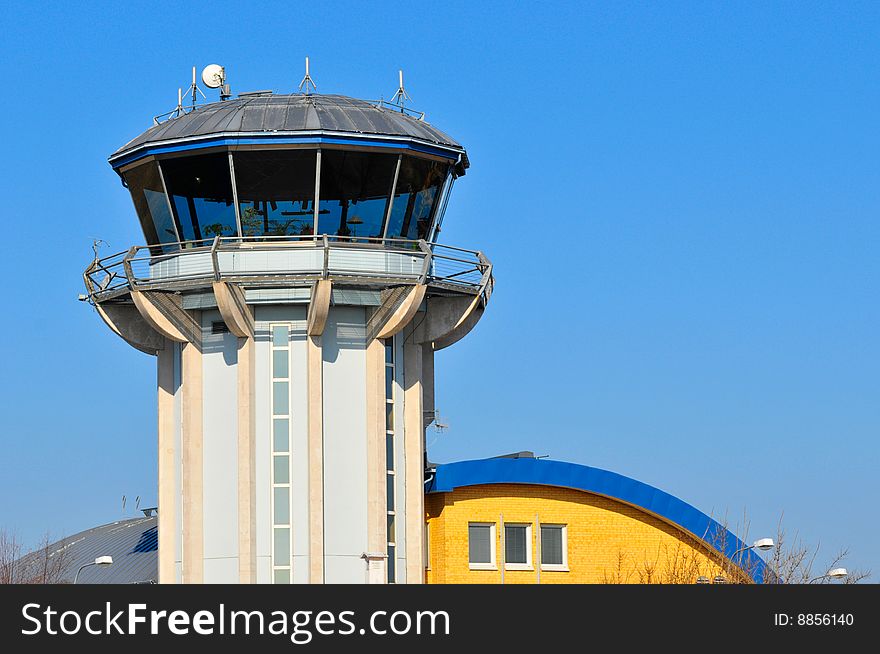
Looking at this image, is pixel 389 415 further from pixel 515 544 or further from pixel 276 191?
pixel 276 191

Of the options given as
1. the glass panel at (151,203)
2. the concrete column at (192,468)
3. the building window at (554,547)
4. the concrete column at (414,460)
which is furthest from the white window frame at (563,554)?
the glass panel at (151,203)

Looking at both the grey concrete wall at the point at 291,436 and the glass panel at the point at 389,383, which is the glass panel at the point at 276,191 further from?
the glass panel at the point at 389,383

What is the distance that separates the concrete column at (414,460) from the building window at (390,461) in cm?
43

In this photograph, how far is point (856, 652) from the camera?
27422 millimetres

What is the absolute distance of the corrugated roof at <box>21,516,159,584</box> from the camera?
182ft

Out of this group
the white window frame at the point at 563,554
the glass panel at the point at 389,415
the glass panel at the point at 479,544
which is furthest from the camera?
the white window frame at the point at 563,554

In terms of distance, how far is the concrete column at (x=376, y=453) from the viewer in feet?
150

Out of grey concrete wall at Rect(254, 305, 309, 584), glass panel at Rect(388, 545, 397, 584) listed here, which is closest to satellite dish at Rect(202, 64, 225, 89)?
grey concrete wall at Rect(254, 305, 309, 584)

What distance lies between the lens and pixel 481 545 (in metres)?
49.9

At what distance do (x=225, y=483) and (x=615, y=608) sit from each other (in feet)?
67.4

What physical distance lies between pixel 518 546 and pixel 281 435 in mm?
8200

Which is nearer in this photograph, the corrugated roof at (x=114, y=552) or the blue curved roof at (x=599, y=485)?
the blue curved roof at (x=599, y=485)

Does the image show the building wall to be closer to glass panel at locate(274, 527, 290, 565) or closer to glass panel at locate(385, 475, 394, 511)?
glass panel at locate(385, 475, 394, 511)

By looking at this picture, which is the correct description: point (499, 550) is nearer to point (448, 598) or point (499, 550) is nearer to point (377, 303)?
point (377, 303)
